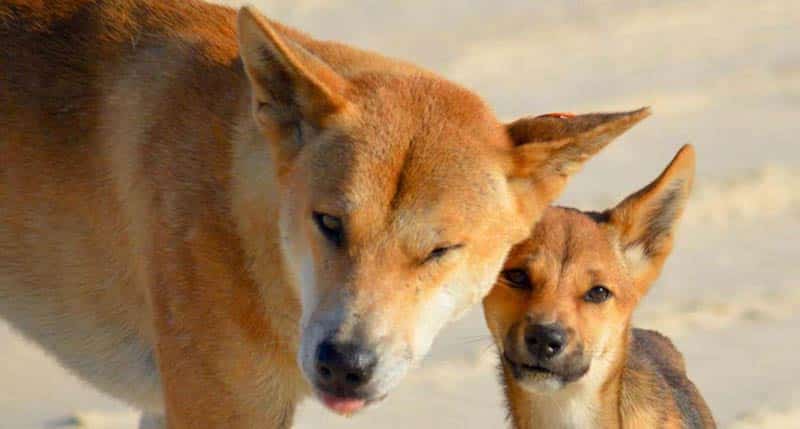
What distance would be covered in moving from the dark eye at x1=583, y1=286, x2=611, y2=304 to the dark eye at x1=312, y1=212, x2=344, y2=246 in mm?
976

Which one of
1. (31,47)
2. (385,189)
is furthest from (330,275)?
(31,47)

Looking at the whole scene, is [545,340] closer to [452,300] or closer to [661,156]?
[452,300]

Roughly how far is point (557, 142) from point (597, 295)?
2.00 ft

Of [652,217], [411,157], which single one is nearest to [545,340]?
[411,157]

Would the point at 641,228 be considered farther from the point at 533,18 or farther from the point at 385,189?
the point at 533,18

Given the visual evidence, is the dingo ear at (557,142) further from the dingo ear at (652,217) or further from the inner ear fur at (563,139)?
the dingo ear at (652,217)

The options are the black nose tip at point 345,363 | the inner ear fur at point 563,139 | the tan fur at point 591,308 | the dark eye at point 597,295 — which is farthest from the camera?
the dark eye at point 597,295

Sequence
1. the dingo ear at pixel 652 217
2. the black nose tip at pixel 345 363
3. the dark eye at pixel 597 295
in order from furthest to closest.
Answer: the dingo ear at pixel 652 217 → the dark eye at pixel 597 295 → the black nose tip at pixel 345 363

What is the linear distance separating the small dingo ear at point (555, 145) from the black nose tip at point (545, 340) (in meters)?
0.34

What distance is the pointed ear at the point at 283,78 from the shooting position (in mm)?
4512

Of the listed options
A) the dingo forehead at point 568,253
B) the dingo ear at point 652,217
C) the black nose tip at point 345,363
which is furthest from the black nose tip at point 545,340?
the black nose tip at point 345,363

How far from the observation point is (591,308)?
5.02 meters

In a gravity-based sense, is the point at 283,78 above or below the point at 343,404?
above

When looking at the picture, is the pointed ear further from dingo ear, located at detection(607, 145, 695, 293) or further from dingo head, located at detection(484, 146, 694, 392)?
dingo ear, located at detection(607, 145, 695, 293)
